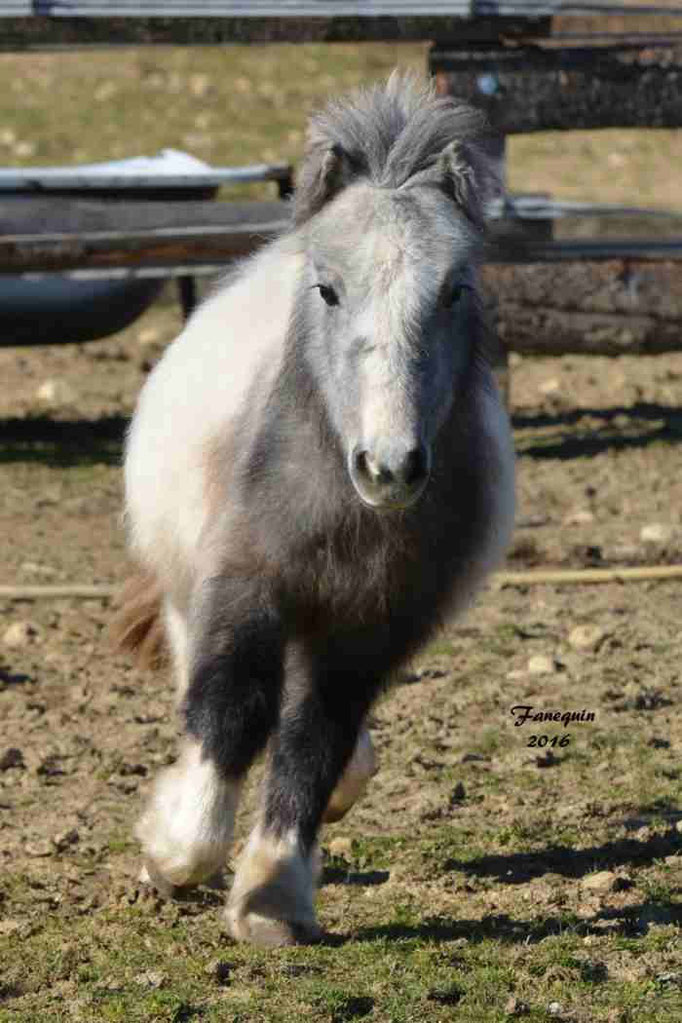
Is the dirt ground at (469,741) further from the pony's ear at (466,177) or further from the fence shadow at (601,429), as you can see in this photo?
the pony's ear at (466,177)

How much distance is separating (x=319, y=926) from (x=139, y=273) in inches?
213

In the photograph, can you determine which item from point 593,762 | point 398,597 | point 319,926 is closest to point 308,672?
point 398,597

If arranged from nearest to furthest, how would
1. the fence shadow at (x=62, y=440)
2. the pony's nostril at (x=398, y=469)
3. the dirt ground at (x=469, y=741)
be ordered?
1. the pony's nostril at (x=398, y=469)
2. the dirt ground at (x=469, y=741)
3. the fence shadow at (x=62, y=440)

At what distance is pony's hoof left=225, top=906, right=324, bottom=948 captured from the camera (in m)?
4.07

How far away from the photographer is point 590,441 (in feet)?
29.9

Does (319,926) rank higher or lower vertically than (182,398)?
lower

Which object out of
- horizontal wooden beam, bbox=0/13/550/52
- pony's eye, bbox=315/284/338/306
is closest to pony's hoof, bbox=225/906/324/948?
pony's eye, bbox=315/284/338/306

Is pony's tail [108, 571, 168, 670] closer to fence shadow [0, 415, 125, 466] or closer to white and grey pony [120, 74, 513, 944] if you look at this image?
white and grey pony [120, 74, 513, 944]

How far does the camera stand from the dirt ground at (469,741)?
4.39 metres

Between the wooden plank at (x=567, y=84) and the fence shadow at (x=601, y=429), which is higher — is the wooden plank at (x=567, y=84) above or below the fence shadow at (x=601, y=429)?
above

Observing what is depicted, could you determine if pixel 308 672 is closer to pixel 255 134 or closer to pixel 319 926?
pixel 319 926

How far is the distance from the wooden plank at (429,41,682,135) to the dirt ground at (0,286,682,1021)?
62.8 inches

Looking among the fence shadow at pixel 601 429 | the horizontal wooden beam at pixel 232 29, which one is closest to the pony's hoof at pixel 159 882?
the fence shadow at pixel 601 429

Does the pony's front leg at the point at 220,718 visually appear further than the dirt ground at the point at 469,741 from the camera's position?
No
